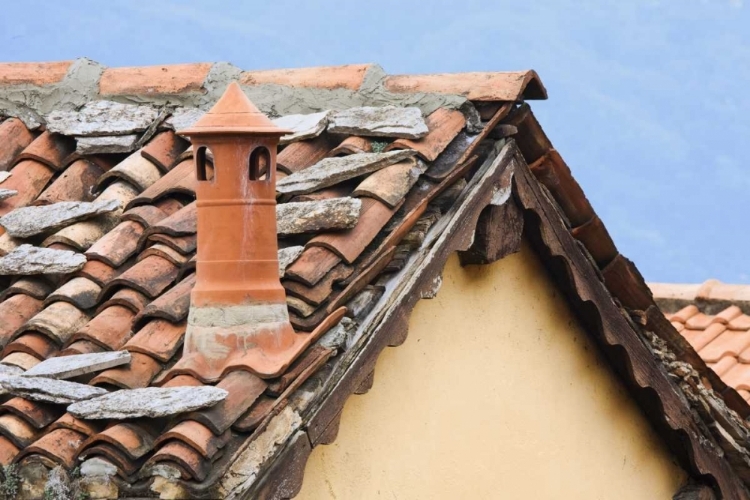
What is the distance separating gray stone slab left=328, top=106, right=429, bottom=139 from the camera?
5148mm

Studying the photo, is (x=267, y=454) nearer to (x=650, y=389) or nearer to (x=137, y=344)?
(x=137, y=344)

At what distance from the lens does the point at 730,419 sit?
6566mm

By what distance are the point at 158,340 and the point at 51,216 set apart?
1.20 m

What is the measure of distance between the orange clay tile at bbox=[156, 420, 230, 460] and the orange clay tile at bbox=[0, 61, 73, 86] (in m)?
3.12

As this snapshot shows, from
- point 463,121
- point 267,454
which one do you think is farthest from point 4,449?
point 463,121

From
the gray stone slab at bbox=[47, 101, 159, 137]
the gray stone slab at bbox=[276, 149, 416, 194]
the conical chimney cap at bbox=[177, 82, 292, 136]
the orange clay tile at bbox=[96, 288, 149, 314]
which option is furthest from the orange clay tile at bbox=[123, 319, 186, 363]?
the gray stone slab at bbox=[47, 101, 159, 137]

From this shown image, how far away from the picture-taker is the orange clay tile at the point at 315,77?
5.75 m

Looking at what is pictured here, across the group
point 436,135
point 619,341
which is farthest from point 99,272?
point 619,341

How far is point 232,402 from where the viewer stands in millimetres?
3869

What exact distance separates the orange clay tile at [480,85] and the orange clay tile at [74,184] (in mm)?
1421

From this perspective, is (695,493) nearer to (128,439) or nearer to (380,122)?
(380,122)

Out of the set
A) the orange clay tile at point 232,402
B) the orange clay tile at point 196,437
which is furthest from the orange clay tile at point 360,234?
the orange clay tile at point 196,437

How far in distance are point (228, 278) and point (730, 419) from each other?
3.49 metres

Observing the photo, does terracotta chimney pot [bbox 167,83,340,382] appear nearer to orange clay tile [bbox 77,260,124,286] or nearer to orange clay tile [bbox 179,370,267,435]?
orange clay tile [bbox 179,370,267,435]
